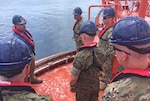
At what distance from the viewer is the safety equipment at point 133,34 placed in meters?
1.33

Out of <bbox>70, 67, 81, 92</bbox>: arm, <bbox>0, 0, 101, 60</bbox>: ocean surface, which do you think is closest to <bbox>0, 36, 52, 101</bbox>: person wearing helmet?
<bbox>70, 67, 81, 92</bbox>: arm

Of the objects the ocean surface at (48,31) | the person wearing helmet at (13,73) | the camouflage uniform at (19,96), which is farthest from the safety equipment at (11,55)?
the ocean surface at (48,31)

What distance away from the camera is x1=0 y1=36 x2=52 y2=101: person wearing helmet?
1279mm

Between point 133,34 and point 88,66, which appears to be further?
point 88,66

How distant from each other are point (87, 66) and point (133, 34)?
1342 millimetres

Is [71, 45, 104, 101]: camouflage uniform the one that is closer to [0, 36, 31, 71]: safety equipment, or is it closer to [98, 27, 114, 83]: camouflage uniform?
[98, 27, 114, 83]: camouflage uniform

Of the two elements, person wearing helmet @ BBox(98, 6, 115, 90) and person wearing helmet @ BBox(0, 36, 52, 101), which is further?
person wearing helmet @ BBox(98, 6, 115, 90)

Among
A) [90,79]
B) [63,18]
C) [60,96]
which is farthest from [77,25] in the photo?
[63,18]

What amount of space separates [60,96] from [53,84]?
599 mm

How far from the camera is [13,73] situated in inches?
51.7

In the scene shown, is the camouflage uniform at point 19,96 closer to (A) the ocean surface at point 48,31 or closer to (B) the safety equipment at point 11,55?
(B) the safety equipment at point 11,55

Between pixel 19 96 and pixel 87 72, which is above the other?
pixel 19 96

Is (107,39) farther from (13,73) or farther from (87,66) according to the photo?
(13,73)

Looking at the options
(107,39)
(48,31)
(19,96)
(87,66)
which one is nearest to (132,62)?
(19,96)
